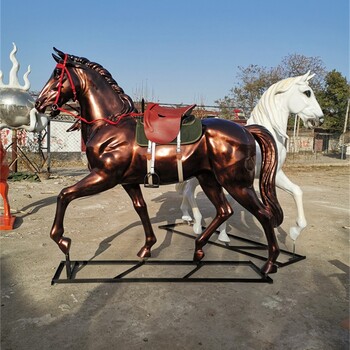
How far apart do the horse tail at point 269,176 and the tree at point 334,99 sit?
2467 cm

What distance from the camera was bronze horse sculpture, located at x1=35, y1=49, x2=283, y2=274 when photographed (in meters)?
2.85

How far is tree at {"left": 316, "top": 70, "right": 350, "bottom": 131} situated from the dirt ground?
78.4 feet


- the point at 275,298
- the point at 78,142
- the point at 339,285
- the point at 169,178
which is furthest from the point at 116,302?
the point at 78,142

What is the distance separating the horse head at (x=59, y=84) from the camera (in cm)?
291

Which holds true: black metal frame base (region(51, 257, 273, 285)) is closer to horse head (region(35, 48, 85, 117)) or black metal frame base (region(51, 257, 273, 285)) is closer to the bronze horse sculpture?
the bronze horse sculpture

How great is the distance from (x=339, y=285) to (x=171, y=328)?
178 centimetres

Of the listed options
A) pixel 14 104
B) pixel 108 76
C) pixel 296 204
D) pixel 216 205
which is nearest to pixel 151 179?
pixel 216 205

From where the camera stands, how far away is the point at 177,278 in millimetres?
2961

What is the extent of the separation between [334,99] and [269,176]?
2625 centimetres

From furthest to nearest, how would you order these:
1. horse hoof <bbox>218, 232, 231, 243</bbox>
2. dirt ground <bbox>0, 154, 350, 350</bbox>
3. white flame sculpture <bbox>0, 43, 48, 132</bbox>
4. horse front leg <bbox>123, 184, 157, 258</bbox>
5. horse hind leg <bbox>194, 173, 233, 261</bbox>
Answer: white flame sculpture <bbox>0, 43, 48, 132</bbox>, horse hoof <bbox>218, 232, 231, 243</bbox>, horse front leg <bbox>123, 184, 157, 258</bbox>, horse hind leg <bbox>194, 173, 233, 261</bbox>, dirt ground <bbox>0, 154, 350, 350</bbox>

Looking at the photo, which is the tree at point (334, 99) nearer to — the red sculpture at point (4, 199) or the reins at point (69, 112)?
the red sculpture at point (4, 199)

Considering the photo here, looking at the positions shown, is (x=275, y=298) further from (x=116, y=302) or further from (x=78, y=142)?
(x=78, y=142)

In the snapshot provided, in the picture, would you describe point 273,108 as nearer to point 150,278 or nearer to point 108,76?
point 108,76

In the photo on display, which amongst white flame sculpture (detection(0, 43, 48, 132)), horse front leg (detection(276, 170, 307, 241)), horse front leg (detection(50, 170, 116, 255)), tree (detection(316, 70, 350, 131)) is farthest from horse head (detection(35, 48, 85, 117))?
tree (detection(316, 70, 350, 131))
